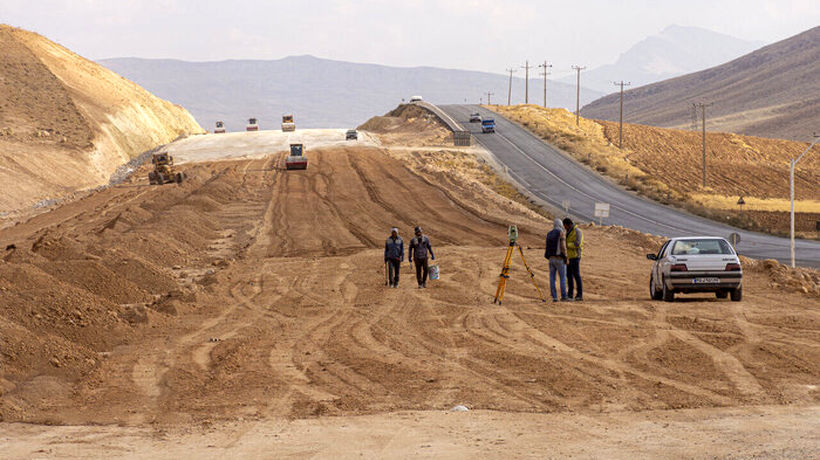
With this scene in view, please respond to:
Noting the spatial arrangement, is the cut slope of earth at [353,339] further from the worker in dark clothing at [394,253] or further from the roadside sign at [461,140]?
the roadside sign at [461,140]

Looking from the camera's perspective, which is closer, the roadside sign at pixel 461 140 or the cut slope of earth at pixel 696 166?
the cut slope of earth at pixel 696 166

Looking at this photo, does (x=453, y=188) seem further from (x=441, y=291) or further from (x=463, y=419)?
(x=463, y=419)

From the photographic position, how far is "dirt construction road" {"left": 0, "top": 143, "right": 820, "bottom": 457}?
11547 millimetres

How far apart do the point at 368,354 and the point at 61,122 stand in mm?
75171

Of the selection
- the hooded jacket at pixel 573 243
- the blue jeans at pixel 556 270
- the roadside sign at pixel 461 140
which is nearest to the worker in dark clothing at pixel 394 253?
the blue jeans at pixel 556 270

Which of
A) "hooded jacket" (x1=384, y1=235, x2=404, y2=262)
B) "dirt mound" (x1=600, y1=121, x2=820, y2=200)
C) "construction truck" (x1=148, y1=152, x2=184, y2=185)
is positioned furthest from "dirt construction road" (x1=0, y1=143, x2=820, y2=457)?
"dirt mound" (x1=600, y1=121, x2=820, y2=200)

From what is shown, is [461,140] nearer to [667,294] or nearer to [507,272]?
[667,294]

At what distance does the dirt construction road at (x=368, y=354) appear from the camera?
455 inches

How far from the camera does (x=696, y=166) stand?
312ft

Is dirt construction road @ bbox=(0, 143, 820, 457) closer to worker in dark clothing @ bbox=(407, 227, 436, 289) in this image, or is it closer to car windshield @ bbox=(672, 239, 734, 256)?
worker in dark clothing @ bbox=(407, 227, 436, 289)

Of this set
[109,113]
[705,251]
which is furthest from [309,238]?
[109,113]

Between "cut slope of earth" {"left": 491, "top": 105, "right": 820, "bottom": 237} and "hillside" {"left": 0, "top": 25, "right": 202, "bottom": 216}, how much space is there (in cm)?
4477

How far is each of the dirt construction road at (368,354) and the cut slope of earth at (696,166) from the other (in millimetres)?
42986

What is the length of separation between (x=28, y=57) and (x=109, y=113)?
12.5 metres
